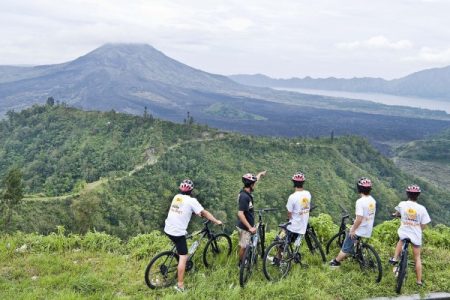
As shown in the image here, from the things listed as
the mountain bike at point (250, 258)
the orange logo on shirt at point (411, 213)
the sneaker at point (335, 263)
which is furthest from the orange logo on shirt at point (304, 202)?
the orange logo on shirt at point (411, 213)

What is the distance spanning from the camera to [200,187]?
275 ft

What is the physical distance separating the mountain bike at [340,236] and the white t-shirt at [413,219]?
54.8 inches

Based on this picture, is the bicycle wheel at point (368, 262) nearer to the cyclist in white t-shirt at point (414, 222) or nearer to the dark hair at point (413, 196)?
the cyclist in white t-shirt at point (414, 222)

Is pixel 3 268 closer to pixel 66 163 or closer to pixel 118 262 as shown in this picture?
pixel 118 262

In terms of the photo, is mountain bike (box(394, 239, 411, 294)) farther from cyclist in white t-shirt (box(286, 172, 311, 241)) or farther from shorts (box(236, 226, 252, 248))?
shorts (box(236, 226, 252, 248))

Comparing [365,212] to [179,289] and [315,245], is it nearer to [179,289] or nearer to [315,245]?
[315,245]

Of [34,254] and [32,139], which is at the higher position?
[34,254]

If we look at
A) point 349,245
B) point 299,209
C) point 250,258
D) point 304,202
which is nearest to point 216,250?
point 250,258

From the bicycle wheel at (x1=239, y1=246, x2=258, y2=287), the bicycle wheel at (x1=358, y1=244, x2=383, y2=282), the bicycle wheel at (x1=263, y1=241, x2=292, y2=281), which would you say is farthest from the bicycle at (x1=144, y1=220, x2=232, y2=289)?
the bicycle wheel at (x1=358, y1=244, x2=383, y2=282)

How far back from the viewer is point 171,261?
28.4ft

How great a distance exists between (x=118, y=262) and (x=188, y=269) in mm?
1855

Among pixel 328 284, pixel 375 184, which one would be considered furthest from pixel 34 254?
pixel 375 184

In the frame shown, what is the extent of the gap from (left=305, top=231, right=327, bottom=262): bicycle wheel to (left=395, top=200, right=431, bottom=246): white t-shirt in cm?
189

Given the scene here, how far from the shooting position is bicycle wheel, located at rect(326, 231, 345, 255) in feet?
33.9
